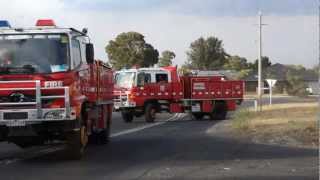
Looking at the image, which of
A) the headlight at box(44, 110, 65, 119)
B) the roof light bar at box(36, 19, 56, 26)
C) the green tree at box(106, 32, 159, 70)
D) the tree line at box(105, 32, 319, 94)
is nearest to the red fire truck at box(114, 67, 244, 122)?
the roof light bar at box(36, 19, 56, 26)

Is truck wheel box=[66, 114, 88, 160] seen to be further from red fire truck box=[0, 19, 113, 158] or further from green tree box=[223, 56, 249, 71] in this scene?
green tree box=[223, 56, 249, 71]

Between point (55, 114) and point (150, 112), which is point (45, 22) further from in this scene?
point (150, 112)

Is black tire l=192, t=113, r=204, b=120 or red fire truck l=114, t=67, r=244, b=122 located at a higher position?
red fire truck l=114, t=67, r=244, b=122

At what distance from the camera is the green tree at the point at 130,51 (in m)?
106

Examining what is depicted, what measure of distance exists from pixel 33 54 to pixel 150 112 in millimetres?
21138

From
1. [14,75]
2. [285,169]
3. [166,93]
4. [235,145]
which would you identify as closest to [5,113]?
[14,75]

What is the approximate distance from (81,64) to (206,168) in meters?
3.95

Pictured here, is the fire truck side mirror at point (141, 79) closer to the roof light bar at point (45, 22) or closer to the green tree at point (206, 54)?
the roof light bar at point (45, 22)

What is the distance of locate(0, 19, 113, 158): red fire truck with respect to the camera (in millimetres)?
14922

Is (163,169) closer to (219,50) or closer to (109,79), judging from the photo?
(109,79)

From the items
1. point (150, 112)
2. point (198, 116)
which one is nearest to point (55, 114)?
point (150, 112)

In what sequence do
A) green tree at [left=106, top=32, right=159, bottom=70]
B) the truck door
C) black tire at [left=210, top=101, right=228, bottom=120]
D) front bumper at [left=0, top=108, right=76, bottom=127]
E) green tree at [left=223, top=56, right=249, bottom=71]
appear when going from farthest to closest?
green tree at [left=223, top=56, right=249, bottom=71] → green tree at [left=106, top=32, right=159, bottom=70] → black tire at [left=210, top=101, right=228, bottom=120] → the truck door → front bumper at [left=0, top=108, right=76, bottom=127]

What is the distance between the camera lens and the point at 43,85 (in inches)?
589

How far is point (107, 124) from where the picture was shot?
826 inches
